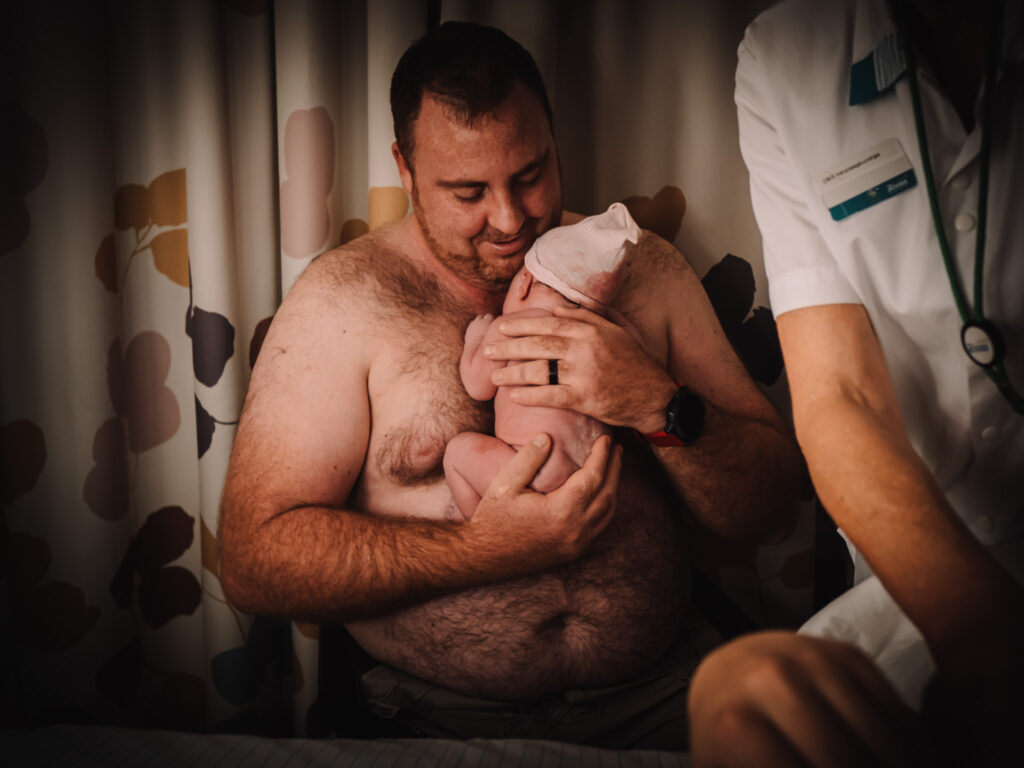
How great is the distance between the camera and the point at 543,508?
2.99 feet

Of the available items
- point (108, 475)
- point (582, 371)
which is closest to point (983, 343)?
point (582, 371)

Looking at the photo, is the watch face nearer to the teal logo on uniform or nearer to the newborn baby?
the newborn baby

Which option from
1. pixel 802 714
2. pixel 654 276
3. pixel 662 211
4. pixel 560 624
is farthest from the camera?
pixel 662 211

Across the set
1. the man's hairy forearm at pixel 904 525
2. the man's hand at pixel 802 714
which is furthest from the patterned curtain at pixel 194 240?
the man's hand at pixel 802 714

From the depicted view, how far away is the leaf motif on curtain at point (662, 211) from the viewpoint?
142cm

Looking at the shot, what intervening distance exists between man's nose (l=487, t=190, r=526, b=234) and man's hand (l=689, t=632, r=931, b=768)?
80 centimetres

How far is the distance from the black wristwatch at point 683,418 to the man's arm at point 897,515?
0.20 m

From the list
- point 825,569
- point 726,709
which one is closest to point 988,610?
point 726,709

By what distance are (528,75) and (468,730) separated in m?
1.23

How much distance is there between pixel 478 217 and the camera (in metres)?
1.03

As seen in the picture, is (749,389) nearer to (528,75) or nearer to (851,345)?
(851,345)

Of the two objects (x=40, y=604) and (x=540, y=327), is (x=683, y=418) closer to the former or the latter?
(x=540, y=327)

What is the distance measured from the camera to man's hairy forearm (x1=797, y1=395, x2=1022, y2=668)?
1.53ft

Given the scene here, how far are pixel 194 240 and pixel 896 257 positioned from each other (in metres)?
1.33
